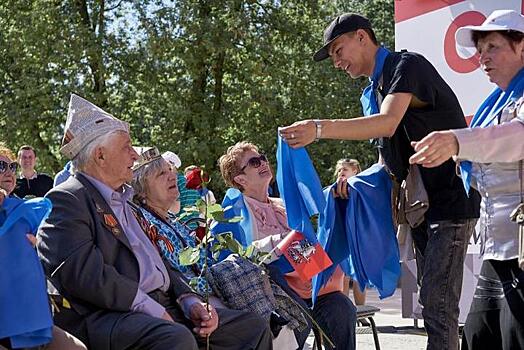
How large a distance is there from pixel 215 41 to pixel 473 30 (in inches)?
593

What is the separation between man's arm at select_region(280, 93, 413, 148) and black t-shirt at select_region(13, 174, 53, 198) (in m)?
5.07

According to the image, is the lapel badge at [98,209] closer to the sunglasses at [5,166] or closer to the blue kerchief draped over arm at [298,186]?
the blue kerchief draped over arm at [298,186]

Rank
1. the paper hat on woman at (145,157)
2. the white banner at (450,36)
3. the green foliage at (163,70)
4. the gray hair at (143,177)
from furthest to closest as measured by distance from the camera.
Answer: the green foliage at (163,70), the white banner at (450,36), the paper hat on woman at (145,157), the gray hair at (143,177)

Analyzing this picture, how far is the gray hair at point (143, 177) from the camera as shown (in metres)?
5.03

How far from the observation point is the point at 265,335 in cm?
443

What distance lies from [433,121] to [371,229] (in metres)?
0.77

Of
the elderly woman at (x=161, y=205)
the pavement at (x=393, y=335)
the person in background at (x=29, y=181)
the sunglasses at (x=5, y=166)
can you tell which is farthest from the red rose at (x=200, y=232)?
the person in background at (x=29, y=181)

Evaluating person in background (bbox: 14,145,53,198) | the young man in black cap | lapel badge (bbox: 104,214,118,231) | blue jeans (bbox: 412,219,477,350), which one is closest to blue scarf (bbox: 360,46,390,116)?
the young man in black cap

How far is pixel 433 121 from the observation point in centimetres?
434

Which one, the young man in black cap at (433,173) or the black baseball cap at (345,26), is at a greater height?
the black baseball cap at (345,26)

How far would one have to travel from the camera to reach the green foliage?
61.1ft

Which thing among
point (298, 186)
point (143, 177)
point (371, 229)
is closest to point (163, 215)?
point (143, 177)

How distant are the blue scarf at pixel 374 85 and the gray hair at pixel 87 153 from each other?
131cm

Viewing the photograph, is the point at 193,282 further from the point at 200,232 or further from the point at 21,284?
the point at 21,284
